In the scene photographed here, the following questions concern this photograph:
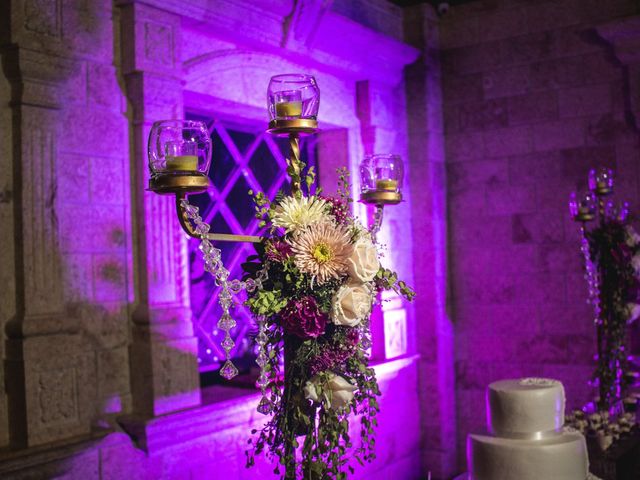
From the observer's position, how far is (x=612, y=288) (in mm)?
4098

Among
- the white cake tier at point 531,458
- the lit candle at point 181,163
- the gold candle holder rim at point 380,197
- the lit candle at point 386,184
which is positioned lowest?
the white cake tier at point 531,458

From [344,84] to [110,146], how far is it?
2179mm

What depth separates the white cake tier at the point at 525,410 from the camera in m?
2.51

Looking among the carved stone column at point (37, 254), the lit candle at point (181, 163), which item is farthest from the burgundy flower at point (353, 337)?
the carved stone column at point (37, 254)

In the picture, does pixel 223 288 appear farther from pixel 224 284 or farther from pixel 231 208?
pixel 231 208

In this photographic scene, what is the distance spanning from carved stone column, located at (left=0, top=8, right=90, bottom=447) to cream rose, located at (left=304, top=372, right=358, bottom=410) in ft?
5.00

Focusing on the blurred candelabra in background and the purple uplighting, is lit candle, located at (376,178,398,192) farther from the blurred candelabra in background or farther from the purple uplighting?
the blurred candelabra in background

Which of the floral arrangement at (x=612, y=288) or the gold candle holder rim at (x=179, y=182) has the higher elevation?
the gold candle holder rim at (x=179, y=182)

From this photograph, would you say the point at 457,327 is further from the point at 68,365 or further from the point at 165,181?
the point at 165,181

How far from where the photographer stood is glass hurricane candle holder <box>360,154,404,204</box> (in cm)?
245

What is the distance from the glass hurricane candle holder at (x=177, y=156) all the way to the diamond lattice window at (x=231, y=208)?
2.38m

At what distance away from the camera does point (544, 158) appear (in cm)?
542

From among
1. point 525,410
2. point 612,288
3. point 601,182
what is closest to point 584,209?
point 601,182

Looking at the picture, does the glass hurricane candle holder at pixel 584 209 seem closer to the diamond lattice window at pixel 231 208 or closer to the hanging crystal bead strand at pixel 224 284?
the diamond lattice window at pixel 231 208
